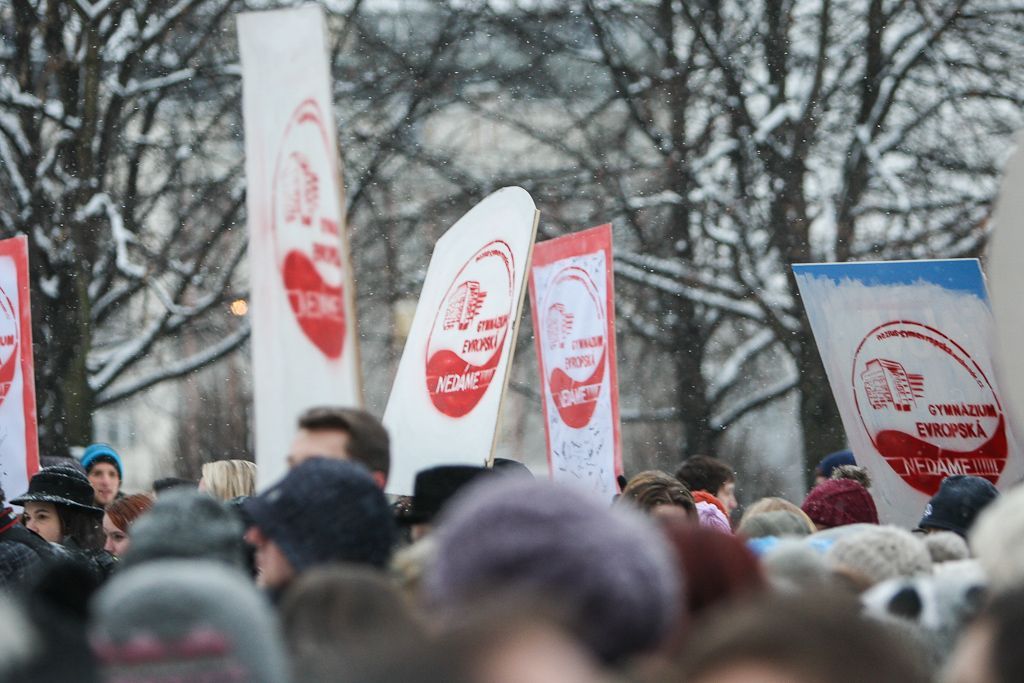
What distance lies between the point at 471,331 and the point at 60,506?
6.03ft

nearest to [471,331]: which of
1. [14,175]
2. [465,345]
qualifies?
[465,345]

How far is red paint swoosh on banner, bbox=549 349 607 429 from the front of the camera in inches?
264

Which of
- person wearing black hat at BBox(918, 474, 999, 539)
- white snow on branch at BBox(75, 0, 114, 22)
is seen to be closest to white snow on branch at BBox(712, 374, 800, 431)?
white snow on branch at BBox(75, 0, 114, 22)

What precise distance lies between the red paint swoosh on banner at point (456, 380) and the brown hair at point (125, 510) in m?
1.48

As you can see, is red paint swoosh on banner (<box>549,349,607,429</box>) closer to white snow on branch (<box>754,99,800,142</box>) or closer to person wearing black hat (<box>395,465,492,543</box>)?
person wearing black hat (<box>395,465,492,543</box>)

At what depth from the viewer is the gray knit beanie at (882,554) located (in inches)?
142

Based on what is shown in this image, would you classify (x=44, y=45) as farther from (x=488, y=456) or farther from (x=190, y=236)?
(x=488, y=456)

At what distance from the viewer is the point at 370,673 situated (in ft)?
4.70

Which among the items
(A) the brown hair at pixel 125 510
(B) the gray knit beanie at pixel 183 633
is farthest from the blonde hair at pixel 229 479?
(B) the gray knit beanie at pixel 183 633

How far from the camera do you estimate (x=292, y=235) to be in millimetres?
3816

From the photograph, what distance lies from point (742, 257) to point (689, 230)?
52 cm

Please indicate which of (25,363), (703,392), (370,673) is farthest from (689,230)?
(370,673)

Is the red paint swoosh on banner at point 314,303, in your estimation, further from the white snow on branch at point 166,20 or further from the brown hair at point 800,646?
the white snow on branch at point 166,20

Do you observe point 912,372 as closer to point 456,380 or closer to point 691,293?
point 456,380
